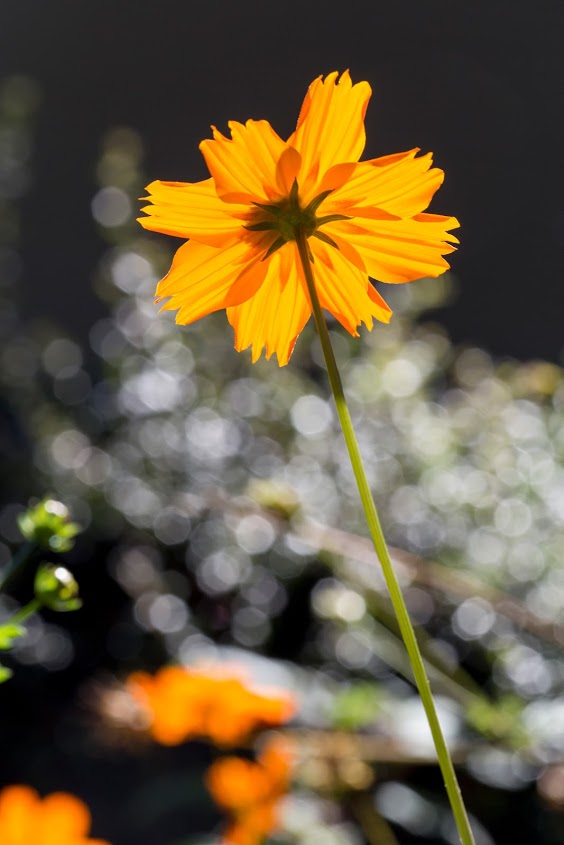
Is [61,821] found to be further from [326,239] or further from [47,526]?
[326,239]

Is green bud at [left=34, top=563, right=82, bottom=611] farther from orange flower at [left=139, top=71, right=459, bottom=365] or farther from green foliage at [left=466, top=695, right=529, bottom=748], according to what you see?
green foliage at [left=466, top=695, right=529, bottom=748]

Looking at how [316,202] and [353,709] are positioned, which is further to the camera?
[353,709]

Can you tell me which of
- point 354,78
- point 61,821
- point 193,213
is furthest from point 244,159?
point 354,78

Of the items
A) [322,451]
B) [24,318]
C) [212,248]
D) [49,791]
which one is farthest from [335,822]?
[24,318]

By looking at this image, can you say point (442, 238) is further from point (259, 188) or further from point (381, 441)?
point (381, 441)

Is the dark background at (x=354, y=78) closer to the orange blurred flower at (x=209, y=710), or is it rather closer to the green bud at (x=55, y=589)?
the orange blurred flower at (x=209, y=710)

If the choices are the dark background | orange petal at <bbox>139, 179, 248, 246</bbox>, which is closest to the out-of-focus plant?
orange petal at <bbox>139, 179, 248, 246</bbox>

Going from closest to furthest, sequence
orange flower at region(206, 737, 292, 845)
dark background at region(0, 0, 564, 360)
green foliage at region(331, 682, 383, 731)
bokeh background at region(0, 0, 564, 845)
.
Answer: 1. orange flower at region(206, 737, 292, 845)
2. green foliage at region(331, 682, 383, 731)
3. bokeh background at region(0, 0, 564, 845)
4. dark background at region(0, 0, 564, 360)

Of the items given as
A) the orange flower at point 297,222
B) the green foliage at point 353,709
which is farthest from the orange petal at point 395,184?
the green foliage at point 353,709
